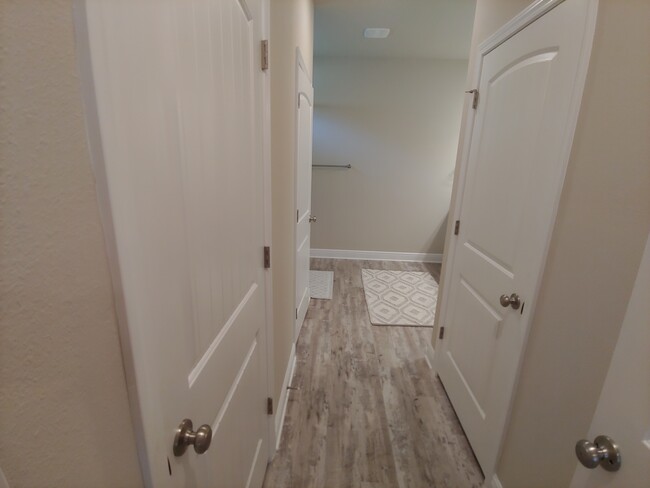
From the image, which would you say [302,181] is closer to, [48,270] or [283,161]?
[283,161]

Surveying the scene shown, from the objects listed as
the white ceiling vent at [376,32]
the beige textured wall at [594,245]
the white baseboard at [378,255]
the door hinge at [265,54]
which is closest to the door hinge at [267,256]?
the door hinge at [265,54]

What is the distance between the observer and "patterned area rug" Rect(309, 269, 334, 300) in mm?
3281

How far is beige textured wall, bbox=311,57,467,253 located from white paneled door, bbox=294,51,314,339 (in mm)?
1631

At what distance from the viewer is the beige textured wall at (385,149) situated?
3846 millimetres

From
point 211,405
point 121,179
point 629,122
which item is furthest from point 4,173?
point 629,122

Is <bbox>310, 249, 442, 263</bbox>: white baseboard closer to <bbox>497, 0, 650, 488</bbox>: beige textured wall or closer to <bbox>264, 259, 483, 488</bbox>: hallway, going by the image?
<bbox>264, 259, 483, 488</bbox>: hallway

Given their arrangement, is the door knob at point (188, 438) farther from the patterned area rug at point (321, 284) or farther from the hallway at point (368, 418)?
the patterned area rug at point (321, 284)

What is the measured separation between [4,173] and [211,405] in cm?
66

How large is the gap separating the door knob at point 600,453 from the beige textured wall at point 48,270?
0.82m

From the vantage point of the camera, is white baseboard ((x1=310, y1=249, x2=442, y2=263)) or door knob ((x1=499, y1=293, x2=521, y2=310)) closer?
door knob ((x1=499, y1=293, x2=521, y2=310))

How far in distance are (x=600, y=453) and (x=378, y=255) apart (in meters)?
3.91

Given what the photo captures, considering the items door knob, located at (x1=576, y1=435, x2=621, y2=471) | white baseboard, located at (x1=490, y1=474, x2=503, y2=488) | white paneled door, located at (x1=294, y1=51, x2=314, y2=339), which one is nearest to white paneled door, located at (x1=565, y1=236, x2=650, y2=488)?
door knob, located at (x1=576, y1=435, x2=621, y2=471)

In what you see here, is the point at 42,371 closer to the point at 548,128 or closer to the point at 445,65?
the point at 548,128

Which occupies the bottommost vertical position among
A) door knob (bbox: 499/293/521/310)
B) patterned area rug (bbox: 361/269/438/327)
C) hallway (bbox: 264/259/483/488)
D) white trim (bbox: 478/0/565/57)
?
hallway (bbox: 264/259/483/488)
